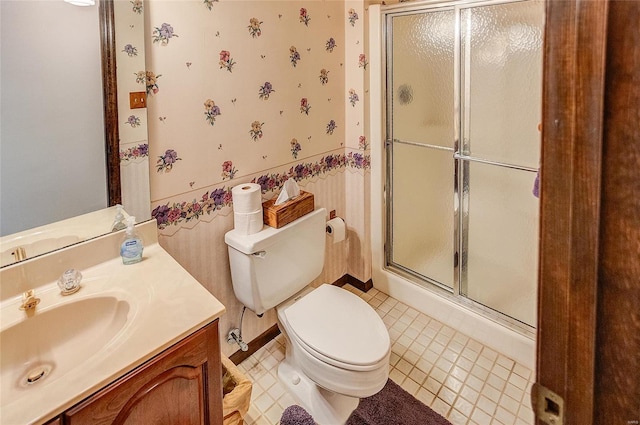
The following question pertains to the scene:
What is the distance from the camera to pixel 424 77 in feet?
6.92

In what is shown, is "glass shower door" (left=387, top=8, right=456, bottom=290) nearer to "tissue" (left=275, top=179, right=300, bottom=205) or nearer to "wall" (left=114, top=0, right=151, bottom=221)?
"tissue" (left=275, top=179, right=300, bottom=205)

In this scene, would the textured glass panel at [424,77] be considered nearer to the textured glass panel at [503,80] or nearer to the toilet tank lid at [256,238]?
the textured glass panel at [503,80]

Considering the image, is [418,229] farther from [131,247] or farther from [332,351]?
[131,247]

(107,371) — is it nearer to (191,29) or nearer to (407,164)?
(191,29)

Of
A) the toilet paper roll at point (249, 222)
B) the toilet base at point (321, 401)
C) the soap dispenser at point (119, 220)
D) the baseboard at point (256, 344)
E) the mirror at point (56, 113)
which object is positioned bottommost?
the toilet base at point (321, 401)

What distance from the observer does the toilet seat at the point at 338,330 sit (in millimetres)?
1491

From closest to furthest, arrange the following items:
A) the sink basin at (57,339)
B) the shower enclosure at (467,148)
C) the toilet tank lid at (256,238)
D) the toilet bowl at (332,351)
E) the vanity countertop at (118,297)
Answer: the vanity countertop at (118,297) < the sink basin at (57,339) < the toilet bowl at (332,351) < the toilet tank lid at (256,238) < the shower enclosure at (467,148)

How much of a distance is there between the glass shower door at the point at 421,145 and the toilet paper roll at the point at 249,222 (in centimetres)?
94

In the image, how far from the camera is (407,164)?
7.61 feet

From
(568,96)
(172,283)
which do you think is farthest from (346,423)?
(568,96)

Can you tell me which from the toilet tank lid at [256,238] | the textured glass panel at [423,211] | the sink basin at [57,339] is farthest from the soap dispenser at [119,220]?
the textured glass panel at [423,211]

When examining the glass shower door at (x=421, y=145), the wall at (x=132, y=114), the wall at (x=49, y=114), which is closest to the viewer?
the wall at (x=49, y=114)

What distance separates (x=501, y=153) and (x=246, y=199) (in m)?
1.19

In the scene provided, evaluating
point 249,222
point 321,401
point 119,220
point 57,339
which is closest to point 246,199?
point 249,222
